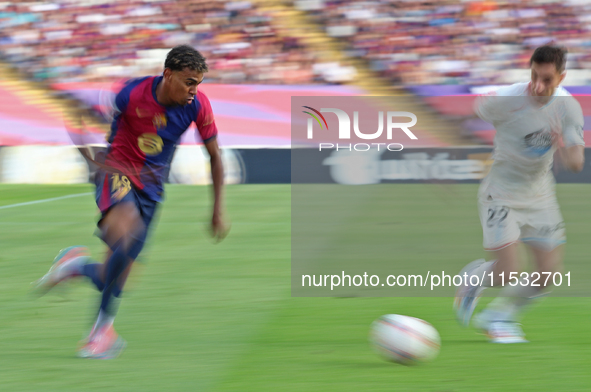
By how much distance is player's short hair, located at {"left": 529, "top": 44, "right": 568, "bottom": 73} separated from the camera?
13.6 feet

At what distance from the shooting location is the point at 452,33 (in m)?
16.8

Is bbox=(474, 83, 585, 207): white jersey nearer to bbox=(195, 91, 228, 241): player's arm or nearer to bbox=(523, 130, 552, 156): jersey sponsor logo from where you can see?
bbox=(523, 130, 552, 156): jersey sponsor logo

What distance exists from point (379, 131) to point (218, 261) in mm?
8088

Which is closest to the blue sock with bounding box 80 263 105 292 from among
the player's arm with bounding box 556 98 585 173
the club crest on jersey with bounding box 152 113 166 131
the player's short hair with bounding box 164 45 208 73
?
the club crest on jersey with bounding box 152 113 166 131

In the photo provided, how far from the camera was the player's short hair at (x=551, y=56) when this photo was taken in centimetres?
416

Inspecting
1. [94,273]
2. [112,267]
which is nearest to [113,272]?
[112,267]

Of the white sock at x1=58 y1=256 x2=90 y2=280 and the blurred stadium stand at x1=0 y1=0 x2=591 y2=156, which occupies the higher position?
the blurred stadium stand at x1=0 y1=0 x2=591 y2=156

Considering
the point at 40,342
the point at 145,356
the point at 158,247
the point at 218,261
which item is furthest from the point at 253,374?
the point at 158,247

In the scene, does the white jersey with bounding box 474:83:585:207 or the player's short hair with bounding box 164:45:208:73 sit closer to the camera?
the player's short hair with bounding box 164:45:208:73

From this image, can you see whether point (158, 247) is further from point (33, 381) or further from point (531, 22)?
point (531, 22)

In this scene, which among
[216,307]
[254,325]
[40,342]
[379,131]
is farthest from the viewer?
[379,131]

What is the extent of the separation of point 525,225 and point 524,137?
0.51 metres

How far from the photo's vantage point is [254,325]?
5.16m

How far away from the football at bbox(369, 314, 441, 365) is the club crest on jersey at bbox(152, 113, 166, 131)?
1.68 meters
